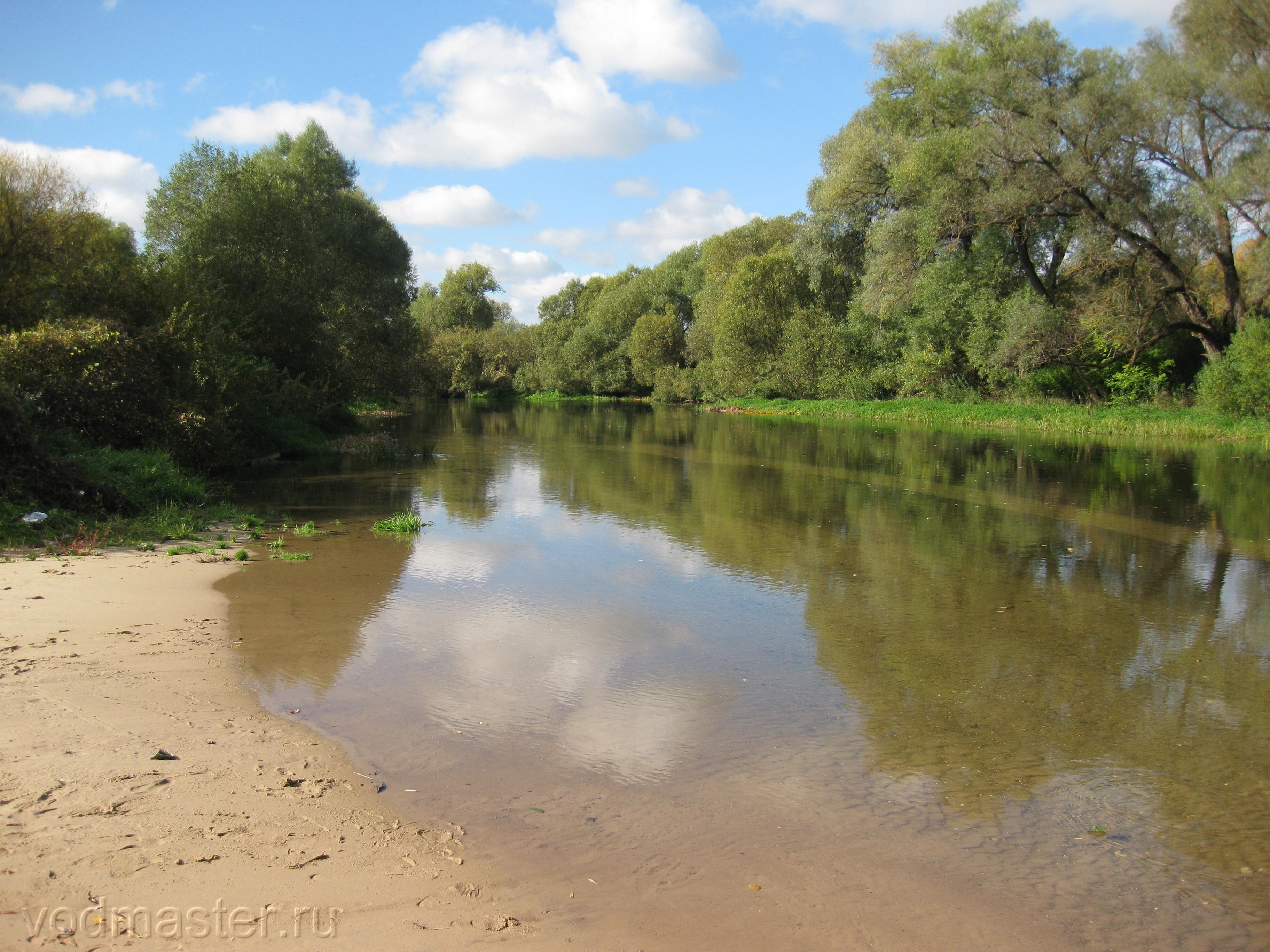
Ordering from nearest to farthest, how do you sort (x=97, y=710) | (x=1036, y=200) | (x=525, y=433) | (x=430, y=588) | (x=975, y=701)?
(x=97, y=710) < (x=975, y=701) < (x=430, y=588) < (x=1036, y=200) < (x=525, y=433)

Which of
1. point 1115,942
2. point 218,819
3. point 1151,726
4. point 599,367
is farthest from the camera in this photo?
point 599,367

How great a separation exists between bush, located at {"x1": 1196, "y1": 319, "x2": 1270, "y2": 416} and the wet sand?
1303 inches

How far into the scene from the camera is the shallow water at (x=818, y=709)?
409 centimetres

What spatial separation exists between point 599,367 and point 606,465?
54227 mm

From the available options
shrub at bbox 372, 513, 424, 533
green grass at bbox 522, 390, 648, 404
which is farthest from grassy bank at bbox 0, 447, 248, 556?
green grass at bbox 522, 390, 648, 404

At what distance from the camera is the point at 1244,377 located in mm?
30344

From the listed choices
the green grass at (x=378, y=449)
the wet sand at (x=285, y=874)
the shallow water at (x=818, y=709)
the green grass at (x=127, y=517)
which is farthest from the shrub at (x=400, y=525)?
the green grass at (x=378, y=449)

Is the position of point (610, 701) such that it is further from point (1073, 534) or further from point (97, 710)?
point (1073, 534)

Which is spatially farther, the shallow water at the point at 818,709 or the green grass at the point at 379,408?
the green grass at the point at 379,408

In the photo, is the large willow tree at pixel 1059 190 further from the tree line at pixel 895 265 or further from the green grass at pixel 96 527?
the green grass at pixel 96 527

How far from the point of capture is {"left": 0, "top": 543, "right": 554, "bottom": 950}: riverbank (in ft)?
11.3

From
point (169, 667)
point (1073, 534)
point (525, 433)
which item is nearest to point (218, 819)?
point (169, 667)

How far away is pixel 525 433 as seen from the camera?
1443 inches

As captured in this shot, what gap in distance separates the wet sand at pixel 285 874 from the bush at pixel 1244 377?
109 feet
